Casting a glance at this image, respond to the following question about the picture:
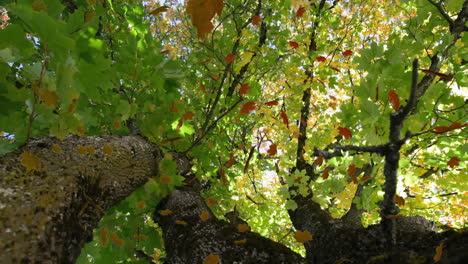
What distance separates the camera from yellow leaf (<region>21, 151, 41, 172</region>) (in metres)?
1.52

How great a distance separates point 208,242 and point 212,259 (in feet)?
0.71

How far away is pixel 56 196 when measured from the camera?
1502mm

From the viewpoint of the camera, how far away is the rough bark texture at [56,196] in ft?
4.17

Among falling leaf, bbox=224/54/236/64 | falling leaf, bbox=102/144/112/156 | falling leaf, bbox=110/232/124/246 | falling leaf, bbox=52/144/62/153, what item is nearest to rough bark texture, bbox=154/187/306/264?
falling leaf, bbox=110/232/124/246

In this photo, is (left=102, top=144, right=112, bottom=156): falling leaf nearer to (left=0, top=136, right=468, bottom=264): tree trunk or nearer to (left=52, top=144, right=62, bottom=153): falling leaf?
(left=0, top=136, right=468, bottom=264): tree trunk

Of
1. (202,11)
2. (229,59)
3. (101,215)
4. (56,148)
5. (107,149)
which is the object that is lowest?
(101,215)

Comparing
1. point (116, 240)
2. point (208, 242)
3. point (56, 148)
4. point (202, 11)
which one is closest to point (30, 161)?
point (56, 148)

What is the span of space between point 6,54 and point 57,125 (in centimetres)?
47

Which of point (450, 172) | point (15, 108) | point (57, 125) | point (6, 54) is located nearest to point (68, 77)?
point (6, 54)

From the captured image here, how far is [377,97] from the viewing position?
194 centimetres

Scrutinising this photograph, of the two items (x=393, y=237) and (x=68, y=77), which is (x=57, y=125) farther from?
(x=393, y=237)

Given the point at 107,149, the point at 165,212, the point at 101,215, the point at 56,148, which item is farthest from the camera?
the point at 165,212

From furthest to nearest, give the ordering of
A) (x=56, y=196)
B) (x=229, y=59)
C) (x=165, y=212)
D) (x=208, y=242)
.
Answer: (x=229, y=59)
(x=165, y=212)
(x=208, y=242)
(x=56, y=196)

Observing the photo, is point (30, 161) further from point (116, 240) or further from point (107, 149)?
point (116, 240)
